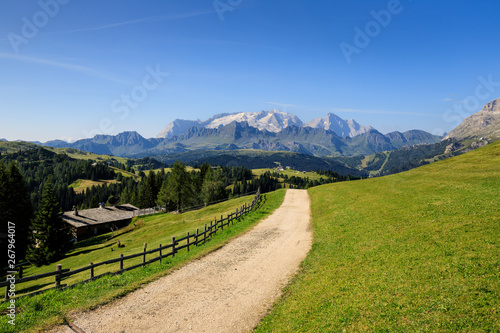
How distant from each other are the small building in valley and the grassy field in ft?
251

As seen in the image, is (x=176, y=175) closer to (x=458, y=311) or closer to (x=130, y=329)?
(x=130, y=329)

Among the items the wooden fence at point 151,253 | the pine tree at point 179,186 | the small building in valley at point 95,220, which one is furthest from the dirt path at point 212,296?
the small building in valley at point 95,220

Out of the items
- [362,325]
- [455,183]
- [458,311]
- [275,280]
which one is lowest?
[275,280]

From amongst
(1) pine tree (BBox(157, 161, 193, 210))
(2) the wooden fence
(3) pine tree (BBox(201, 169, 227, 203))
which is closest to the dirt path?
(2) the wooden fence

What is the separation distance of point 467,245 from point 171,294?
1783 cm

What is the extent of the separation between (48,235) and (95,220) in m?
31.8

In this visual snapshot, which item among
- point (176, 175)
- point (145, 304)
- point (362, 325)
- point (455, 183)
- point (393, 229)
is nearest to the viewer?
point (362, 325)

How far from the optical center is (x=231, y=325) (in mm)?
12203

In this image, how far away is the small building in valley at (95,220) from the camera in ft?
261

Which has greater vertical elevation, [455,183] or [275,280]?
[455,183]

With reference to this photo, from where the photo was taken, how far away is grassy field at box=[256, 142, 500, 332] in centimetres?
998

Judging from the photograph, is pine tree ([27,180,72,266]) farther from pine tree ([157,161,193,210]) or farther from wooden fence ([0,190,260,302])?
pine tree ([157,161,193,210])

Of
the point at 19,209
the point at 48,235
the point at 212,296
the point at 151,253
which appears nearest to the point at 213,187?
the point at 48,235

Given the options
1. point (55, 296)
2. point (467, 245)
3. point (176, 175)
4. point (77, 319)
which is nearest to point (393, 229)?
point (467, 245)
